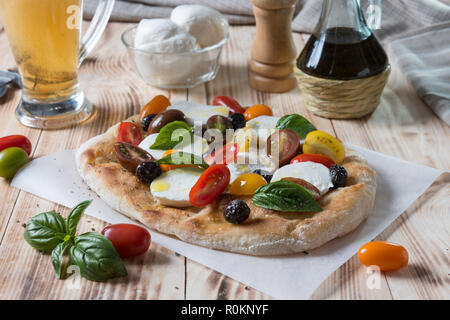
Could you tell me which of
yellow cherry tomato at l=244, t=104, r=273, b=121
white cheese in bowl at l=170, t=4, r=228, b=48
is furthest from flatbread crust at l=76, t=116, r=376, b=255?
white cheese in bowl at l=170, t=4, r=228, b=48

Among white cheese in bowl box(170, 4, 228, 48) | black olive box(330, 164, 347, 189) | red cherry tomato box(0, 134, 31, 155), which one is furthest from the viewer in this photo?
white cheese in bowl box(170, 4, 228, 48)

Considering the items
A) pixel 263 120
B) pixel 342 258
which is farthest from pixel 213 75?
pixel 342 258

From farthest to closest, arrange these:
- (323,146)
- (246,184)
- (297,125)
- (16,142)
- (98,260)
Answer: (16,142), (297,125), (323,146), (246,184), (98,260)

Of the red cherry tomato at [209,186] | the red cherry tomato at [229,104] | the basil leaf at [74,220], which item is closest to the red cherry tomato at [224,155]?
the red cherry tomato at [209,186]

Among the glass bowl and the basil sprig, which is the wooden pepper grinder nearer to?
the glass bowl

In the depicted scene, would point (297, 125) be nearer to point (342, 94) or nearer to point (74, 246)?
point (342, 94)

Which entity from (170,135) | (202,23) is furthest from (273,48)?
(170,135)

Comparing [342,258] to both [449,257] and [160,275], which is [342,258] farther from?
[160,275]
